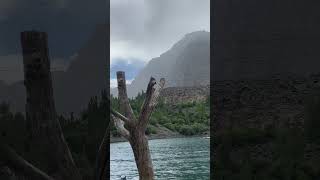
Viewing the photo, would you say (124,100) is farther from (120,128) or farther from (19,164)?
(19,164)

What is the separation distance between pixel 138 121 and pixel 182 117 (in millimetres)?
10941

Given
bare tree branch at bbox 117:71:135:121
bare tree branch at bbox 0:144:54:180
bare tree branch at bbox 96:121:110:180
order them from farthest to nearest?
bare tree branch at bbox 117:71:135:121 → bare tree branch at bbox 96:121:110:180 → bare tree branch at bbox 0:144:54:180

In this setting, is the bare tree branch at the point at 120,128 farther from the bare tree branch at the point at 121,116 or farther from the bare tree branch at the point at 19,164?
the bare tree branch at the point at 19,164

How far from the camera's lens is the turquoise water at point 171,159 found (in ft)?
39.4

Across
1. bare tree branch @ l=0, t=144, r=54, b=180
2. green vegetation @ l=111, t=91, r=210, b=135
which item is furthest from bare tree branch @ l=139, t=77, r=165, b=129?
green vegetation @ l=111, t=91, r=210, b=135

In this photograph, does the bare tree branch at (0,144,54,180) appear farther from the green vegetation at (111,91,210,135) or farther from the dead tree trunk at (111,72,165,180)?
the green vegetation at (111,91,210,135)

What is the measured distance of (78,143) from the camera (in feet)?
12.7

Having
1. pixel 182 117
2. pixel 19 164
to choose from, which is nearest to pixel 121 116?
pixel 19 164

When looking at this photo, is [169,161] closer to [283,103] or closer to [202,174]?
[202,174]

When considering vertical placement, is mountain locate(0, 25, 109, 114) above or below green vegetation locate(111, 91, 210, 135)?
above

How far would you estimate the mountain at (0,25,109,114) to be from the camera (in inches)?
146

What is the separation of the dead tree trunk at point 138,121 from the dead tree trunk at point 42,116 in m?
1.93

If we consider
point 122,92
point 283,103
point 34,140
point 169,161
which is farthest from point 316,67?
point 169,161

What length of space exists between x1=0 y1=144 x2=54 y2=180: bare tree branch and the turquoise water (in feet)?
23.3
